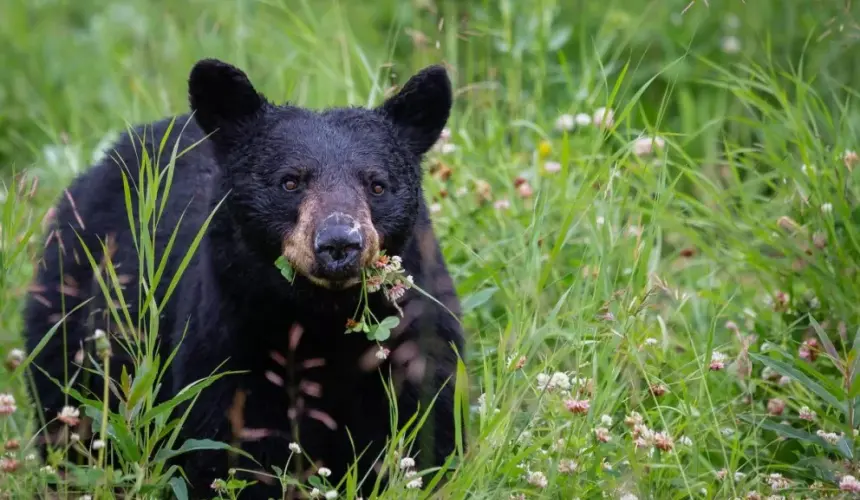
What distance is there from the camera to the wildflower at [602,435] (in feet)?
12.6

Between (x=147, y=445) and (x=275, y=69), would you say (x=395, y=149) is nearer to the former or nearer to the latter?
(x=147, y=445)

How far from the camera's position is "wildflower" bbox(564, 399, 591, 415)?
3836 millimetres

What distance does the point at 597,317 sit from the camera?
420cm

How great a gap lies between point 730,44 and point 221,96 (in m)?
4.12

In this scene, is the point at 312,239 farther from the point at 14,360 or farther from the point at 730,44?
the point at 730,44

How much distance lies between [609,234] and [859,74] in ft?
9.94

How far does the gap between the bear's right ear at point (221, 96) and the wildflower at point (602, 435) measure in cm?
159

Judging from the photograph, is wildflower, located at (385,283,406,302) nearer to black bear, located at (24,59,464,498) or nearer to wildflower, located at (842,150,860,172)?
black bear, located at (24,59,464,498)

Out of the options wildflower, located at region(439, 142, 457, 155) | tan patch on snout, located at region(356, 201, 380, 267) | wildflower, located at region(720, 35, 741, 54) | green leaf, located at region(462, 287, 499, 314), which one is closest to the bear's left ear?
green leaf, located at region(462, 287, 499, 314)

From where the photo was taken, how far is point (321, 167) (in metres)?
4.31

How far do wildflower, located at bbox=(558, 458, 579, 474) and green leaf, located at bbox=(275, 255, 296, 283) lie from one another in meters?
0.96

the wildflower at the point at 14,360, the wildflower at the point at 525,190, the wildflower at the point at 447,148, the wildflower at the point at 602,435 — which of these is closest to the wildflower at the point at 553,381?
the wildflower at the point at 602,435

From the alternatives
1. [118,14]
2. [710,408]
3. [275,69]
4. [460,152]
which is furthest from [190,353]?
[118,14]

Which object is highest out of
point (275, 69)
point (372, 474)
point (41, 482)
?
point (275, 69)
